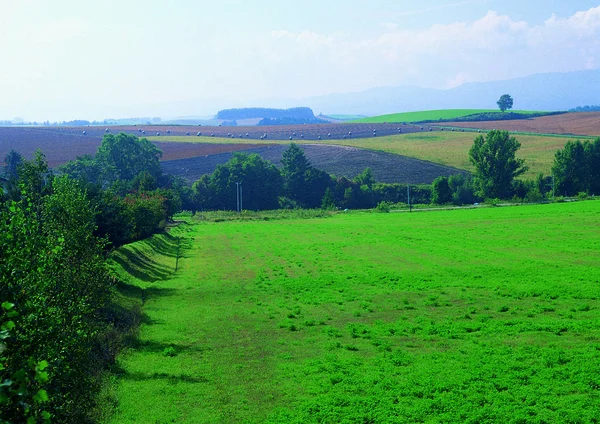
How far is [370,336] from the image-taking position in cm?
2886

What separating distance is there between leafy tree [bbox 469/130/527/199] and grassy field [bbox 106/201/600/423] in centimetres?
7652

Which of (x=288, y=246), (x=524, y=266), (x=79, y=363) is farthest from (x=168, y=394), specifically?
(x=288, y=246)

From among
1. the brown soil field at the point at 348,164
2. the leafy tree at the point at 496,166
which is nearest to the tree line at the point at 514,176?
the leafy tree at the point at 496,166

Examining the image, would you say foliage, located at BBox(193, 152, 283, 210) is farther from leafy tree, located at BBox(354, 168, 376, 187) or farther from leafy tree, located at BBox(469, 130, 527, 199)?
leafy tree, located at BBox(469, 130, 527, 199)

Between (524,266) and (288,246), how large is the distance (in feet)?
95.7

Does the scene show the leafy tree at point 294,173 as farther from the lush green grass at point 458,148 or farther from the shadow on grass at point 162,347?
the shadow on grass at point 162,347

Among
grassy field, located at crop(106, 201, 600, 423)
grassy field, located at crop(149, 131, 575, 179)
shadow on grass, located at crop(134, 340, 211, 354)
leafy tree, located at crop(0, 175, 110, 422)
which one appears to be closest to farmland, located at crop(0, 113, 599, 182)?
grassy field, located at crop(149, 131, 575, 179)

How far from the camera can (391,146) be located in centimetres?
18888

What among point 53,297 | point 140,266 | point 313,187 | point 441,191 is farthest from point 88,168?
point 53,297

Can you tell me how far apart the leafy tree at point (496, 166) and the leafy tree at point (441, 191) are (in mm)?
6513

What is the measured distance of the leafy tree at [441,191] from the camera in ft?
445

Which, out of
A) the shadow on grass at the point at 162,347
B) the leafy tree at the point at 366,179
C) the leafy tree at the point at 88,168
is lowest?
the leafy tree at the point at 366,179

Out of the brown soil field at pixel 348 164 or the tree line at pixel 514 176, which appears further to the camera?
the brown soil field at pixel 348 164

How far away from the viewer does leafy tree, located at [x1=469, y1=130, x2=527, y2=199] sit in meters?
135
